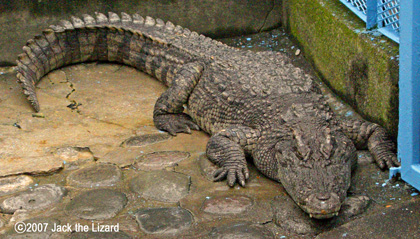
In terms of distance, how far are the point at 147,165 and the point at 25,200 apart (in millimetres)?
1007

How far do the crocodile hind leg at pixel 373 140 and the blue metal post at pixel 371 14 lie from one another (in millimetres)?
884

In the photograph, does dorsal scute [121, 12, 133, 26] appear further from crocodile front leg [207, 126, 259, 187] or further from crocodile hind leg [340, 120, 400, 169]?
crocodile hind leg [340, 120, 400, 169]

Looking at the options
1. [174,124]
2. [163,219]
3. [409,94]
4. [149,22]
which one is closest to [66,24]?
[149,22]

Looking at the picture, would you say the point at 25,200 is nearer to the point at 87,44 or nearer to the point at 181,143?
the point at 181,143

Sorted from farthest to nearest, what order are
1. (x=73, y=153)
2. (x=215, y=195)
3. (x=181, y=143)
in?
(x=181, y=143) → (x=73, y=153) → (x=215, y=195)

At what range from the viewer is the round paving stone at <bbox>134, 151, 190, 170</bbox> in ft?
13.4

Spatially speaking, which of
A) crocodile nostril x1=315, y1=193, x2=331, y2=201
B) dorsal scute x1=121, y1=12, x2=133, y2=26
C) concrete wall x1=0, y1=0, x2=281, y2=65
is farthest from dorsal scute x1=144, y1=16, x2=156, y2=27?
crocodile nostril x1=315, y1=193, x2=331, y2=201

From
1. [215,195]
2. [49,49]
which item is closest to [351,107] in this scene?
[215,195]

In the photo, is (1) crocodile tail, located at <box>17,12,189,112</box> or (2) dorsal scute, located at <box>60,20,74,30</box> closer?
(1) crocodile tail, located at <box>17,12,189,112</box>

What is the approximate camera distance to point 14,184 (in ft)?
12.2

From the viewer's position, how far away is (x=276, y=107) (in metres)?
4.18

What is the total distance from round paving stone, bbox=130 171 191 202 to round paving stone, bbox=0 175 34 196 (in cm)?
79

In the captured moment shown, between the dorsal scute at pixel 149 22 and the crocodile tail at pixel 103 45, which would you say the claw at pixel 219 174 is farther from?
the dorsal scute at pixel 149 22

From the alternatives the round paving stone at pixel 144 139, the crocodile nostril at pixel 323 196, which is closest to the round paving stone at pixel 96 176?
the round paving stone at pixel 144 139
